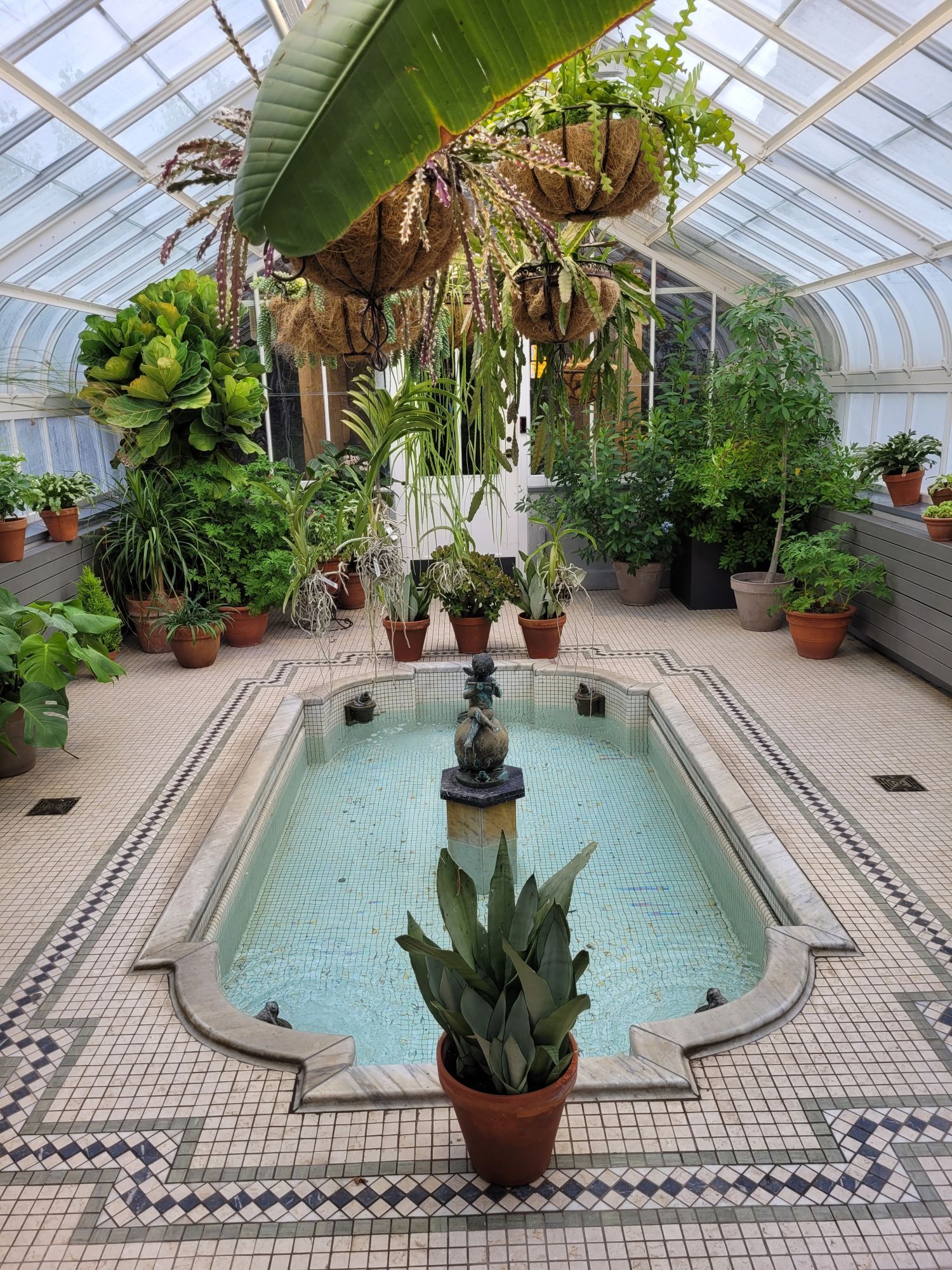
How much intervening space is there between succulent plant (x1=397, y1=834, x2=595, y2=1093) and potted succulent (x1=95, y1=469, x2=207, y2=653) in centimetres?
494

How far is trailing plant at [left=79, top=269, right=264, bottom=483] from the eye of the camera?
21.4ft

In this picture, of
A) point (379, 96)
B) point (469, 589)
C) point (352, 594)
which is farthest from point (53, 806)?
point (379, 96)

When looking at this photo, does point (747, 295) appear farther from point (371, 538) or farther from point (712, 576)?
point (371, 538)

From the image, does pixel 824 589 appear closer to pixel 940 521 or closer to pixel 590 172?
pixel 940 521

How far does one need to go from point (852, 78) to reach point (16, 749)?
194 inches

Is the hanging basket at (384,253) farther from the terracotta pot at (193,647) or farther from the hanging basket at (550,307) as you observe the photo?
the terracotta pot at (193,647)

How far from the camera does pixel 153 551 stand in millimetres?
6555

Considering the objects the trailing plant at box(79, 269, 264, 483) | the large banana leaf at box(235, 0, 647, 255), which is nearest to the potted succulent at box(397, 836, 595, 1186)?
the large banana leaf at box(235, 0, 647, 255)

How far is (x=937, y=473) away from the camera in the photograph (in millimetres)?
6434

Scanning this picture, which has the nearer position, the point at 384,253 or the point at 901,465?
the point at 384,253

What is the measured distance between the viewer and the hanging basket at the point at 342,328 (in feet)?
6.03

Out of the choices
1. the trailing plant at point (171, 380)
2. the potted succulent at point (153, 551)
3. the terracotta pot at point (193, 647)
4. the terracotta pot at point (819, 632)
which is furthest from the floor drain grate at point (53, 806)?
the terracotta pot at point (819, 632)

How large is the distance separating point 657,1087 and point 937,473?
5295 millimetres

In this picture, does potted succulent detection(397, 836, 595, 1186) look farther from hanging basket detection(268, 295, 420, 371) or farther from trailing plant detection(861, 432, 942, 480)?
trailing plant detection(861, 432, 942, 480)
